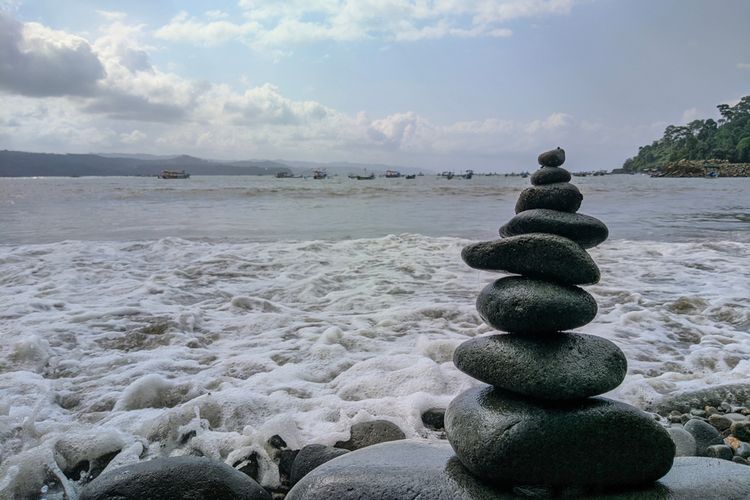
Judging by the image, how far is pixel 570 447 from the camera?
2744 mm

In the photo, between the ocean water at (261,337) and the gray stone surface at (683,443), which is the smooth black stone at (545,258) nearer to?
the gray stone surface at (683,443)

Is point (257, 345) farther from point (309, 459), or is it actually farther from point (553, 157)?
point (553, 157)

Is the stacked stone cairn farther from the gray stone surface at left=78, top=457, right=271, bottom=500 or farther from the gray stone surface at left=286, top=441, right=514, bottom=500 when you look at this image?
the gray stone surface at left=78, top=457, right=271, bottom=500

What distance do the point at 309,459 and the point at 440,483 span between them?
1401mm

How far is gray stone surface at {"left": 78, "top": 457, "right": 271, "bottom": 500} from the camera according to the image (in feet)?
10.5

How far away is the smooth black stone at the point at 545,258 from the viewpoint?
10.4 ft

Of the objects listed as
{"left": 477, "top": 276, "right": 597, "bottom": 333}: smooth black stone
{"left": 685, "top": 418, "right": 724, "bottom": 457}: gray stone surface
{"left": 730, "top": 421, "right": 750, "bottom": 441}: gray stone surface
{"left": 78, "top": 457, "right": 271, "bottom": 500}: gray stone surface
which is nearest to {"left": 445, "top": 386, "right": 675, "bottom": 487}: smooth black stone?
{"left": 477, "top": 276, "right": 597, "bottom": 333}: smooth black stone

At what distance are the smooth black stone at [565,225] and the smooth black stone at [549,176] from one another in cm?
34

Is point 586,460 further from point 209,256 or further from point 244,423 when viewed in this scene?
point 209,256

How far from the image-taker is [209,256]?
14.3 meters

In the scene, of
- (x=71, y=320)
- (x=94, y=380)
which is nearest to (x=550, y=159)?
(x=94, y=380)

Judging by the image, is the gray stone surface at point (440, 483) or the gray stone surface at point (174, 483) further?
the gray stone surface at point (174, 483)

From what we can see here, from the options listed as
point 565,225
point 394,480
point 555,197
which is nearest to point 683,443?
point 565,225

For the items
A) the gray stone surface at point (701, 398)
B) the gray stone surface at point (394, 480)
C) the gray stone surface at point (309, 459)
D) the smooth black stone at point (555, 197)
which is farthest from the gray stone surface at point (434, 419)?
the smooth black stone at point (555, 197)
